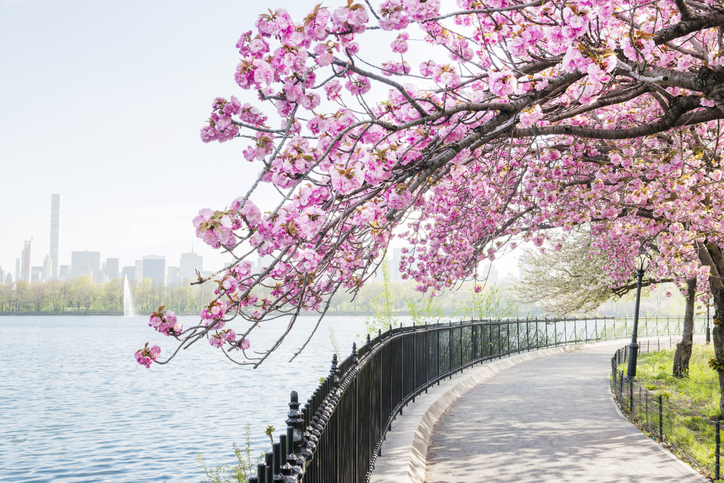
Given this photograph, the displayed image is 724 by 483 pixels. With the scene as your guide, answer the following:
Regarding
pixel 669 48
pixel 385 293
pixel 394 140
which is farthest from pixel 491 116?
pixel 385 293

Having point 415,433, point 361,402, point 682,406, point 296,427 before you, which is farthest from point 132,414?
point 296,427

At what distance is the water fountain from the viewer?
136 metres

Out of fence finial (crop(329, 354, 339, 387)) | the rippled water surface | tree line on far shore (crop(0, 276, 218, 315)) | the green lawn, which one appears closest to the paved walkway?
the green lawn

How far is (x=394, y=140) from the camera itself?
5613 millimetres

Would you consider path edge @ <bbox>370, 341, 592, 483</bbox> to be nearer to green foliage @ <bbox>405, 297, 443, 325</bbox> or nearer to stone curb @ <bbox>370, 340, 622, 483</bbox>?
stone curb @ <bbox>370, 340, 622, 483</bbox>

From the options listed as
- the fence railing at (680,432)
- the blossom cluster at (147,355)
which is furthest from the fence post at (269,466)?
the fence railing at (680,432)

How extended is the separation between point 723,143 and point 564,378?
881 cm

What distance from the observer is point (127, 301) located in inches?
5468

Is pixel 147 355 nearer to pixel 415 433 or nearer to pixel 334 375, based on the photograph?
pixel 334 375

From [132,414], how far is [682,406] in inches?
739

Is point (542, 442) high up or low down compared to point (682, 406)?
up

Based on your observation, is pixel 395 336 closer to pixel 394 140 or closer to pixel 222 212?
pixel 394 140

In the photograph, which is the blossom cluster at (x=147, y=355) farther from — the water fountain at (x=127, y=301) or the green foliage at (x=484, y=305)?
the water fountain at (x=127, y=301)

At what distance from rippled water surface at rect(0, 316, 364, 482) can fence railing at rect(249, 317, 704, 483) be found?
341cm
